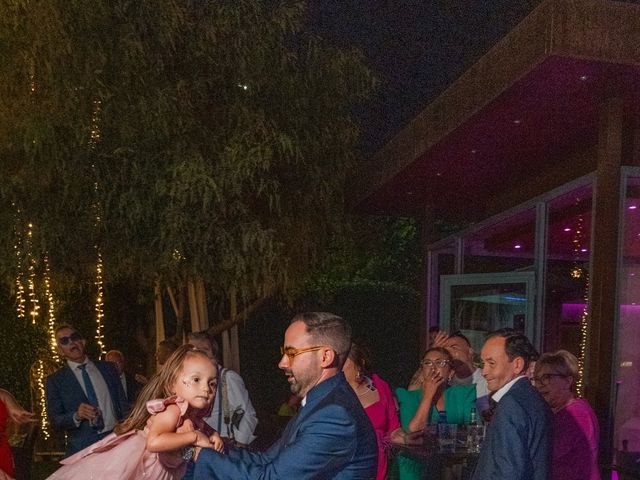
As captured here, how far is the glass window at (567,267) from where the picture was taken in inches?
265

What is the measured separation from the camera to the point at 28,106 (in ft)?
28.2

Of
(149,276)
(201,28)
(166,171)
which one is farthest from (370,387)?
(201,28)

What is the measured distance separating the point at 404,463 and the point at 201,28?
6.93 m

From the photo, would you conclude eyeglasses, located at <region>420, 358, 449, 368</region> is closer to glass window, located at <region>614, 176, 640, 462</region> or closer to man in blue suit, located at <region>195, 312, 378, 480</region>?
glass window, located at <region>614, 176, 640, 462</region>

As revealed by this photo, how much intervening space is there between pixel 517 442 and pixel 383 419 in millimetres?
1814

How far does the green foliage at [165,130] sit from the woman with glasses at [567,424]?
5.71m

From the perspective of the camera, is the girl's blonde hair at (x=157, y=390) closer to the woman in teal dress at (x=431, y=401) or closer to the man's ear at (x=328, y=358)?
the man's ear at (x=328, y=358)

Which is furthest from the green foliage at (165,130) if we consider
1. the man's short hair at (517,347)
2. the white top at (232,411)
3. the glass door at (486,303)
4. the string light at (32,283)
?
the man's short hair at (517,347)

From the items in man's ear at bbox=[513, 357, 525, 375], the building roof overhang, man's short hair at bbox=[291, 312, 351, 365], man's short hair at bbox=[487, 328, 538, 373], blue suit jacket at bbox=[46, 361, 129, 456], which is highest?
the building roof overhang

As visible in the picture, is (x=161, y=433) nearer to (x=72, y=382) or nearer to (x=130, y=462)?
(x=130, y=462)

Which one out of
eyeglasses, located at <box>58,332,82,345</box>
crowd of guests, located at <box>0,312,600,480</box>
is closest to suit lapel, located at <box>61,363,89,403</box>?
eyeglasses, located at <box>58,332,82,345</box>

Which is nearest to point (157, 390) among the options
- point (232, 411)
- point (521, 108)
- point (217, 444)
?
point (217, 444)

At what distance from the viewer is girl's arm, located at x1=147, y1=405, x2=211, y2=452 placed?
2.68 metres

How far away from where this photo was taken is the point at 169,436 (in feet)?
8.93
